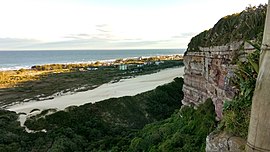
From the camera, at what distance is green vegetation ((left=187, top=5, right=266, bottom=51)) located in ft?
33.4

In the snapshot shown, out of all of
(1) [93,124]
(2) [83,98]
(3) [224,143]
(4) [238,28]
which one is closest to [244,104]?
(3) [224,143]

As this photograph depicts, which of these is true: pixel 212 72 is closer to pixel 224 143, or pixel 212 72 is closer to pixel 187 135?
pixel 187 135

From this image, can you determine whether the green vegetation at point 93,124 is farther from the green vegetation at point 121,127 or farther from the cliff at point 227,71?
the cliff at point 227,71

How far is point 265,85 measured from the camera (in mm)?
4004

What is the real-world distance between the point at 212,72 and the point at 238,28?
283 centimetres

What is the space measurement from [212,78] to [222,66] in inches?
82.6

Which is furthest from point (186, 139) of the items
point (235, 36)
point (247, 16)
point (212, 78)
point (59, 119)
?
point (59, 119)

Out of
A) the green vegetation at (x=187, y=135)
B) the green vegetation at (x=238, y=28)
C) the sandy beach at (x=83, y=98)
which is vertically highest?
the green vegetation at (x=238, y=28)

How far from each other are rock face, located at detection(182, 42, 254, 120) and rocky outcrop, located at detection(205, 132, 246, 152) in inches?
127

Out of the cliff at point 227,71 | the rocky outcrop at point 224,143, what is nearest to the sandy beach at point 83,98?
the cliff at point 227,71

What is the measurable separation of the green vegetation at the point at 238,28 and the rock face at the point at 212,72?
0.39 metres

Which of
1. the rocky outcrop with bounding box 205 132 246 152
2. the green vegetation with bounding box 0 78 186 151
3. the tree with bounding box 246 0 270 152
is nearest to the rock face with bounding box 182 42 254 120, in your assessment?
the rocky outcrop with bounding box 205 132 246 152

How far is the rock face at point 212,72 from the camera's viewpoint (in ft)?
34.1

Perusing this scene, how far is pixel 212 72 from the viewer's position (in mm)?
13984
